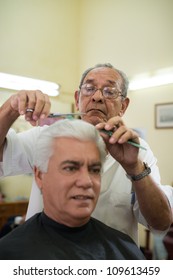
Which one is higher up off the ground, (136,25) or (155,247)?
(136,25)

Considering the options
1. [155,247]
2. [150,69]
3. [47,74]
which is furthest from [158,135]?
[47,74]

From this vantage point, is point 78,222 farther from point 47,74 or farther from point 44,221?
point 47,74

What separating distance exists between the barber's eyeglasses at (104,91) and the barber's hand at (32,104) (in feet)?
0.62

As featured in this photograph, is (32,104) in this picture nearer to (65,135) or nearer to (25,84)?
(65,135)

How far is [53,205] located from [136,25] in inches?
30.4

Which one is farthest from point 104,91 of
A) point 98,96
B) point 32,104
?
point 32,104

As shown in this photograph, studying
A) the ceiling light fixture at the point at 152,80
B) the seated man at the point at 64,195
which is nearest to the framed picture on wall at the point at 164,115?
the ceiling light fixture at the point at 152,80

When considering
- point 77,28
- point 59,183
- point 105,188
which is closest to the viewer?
point 59,183

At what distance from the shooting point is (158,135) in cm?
101

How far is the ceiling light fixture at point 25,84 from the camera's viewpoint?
99cm

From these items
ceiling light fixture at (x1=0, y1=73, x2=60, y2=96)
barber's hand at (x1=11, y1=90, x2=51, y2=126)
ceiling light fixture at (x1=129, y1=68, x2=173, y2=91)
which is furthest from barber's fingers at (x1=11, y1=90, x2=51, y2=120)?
ceiling light fixture at (x1=129, y1=68, x2=173, y2=91)

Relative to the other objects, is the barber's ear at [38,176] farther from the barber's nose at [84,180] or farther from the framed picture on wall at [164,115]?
the framed picture on wall at [164,115]

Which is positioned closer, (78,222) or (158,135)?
(78,222)

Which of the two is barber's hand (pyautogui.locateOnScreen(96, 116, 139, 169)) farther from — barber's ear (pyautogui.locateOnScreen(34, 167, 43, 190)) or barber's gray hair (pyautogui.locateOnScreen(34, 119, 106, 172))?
barber's ear (pyautogui.locateOnScreen(34, 167, 43, 190))
